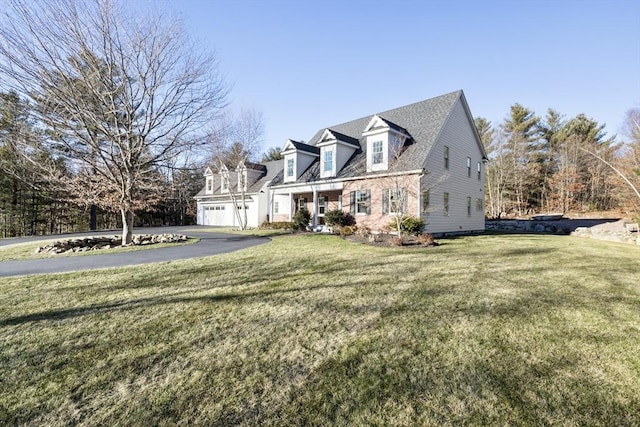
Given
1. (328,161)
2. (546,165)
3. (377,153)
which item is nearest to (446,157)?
(377,153)

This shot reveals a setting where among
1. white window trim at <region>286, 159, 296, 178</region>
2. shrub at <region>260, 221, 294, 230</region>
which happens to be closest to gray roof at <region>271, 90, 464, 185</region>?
white window trim at <region>286, 159, 296, 178</region>

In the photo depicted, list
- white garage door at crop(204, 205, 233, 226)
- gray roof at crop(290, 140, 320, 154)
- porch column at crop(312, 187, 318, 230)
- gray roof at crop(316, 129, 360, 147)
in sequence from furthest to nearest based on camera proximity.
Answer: white garage door at crop(204, 205, 233, 226), gray roof at crop(290, 140, 320, 154), porch column at crop(312, 187, 318, 230), gray roof at crop(316, 129, 360, 147)

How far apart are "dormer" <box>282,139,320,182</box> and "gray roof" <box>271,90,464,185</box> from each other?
0.38 m

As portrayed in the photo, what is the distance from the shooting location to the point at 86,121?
10258 mm

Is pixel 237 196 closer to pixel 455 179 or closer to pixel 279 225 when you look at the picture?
pixel 279 225

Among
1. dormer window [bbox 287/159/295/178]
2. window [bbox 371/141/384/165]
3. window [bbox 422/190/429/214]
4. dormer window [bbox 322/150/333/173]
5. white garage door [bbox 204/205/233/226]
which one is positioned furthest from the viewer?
white garage door [bbox 204/205/233/226]

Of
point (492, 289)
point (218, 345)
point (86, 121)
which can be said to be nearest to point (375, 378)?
point (218, 345)

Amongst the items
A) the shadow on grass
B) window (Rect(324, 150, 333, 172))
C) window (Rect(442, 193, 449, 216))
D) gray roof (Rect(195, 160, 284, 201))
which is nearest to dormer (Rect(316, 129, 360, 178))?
window (Rect(324, 150, 333, 172))

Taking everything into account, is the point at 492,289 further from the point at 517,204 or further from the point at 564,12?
the point at 517,204

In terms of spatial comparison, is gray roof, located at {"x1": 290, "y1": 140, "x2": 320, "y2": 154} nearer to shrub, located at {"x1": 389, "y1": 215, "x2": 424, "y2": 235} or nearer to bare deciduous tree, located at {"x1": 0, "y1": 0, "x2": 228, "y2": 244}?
bare deciduous tree, located at {"x1": 0, "y1": 0, "x2": 228, "y2": 244}

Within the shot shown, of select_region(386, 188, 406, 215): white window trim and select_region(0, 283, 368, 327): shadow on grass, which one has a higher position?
select_region(386, 188, 406, 215): white window trim

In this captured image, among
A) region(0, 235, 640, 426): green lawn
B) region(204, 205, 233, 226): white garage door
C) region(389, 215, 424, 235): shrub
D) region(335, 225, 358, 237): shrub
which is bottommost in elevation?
region(0, 235, 640, 426): green lawn

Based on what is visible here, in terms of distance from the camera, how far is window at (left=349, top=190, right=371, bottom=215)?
15.8 m

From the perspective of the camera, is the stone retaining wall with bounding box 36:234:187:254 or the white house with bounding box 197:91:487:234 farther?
the white house with bounding box 197:91:487:234
